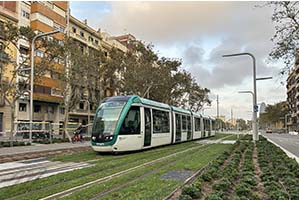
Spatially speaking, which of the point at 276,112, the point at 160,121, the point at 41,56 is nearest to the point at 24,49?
the point at 41,56

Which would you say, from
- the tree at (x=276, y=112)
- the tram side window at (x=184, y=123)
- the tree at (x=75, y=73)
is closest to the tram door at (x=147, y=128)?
the tram side window at (x=184, y=123)

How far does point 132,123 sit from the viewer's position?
1762 cm

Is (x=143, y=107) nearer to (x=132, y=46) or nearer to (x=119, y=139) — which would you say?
(x=119, y=139)

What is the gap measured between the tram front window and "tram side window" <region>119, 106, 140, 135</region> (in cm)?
49

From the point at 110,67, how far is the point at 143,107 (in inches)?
926

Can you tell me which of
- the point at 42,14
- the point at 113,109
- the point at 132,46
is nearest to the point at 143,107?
the point at 113,109

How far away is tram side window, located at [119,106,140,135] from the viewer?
17.1m

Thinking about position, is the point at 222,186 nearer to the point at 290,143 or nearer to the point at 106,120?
the point at 106,120

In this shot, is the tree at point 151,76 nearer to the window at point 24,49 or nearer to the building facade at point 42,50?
the building facade at point 42,50

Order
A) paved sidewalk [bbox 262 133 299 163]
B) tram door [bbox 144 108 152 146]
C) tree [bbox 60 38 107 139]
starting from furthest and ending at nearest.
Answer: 1. tree [bbox 60 38 107 139]
2. tram door [bbox 144 108 152 146]
3. paved sidewalk [bbox 262 133 299 163]

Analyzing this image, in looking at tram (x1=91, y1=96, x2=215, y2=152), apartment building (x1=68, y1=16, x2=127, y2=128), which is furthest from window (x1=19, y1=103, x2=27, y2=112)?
tram (x1=91, y1=96, x2=215, y2=152)

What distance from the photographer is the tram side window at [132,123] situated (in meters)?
17.1

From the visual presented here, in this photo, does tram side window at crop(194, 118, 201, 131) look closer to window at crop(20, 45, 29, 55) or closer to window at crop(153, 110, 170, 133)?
window at crop(153, 110, 170, 133)

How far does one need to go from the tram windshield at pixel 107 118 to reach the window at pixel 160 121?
3641mm
